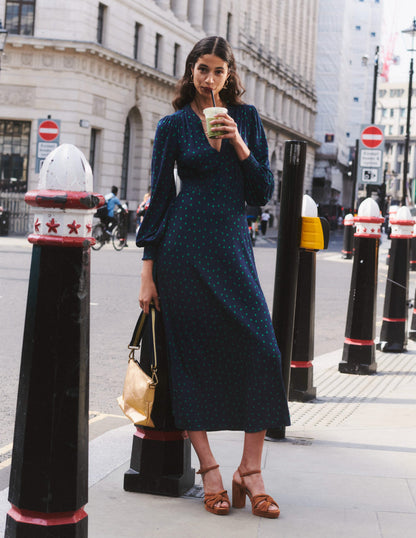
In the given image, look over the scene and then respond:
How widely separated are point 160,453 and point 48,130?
16134 mm

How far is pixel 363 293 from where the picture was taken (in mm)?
6875

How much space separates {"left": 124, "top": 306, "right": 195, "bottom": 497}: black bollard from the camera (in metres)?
3.58

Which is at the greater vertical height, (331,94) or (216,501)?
(331,94)

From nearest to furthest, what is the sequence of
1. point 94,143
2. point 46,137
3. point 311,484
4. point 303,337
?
1. point 311,484
2. point 303,337
3. point 46,137
4. point 94,143

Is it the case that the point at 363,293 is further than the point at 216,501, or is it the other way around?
the point at 363,293

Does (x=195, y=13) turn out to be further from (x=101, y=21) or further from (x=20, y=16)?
(x=20, y=16)

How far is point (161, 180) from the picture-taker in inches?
140

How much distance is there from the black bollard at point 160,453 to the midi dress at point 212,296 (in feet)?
0.26

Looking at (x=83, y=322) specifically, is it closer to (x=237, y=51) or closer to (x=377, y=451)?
(x=377, y=451)

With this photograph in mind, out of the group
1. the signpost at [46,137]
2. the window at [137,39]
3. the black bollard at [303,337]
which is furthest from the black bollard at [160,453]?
the window at [137,39]

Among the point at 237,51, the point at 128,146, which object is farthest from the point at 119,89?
the point at 237,51

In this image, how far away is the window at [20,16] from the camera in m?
30.4

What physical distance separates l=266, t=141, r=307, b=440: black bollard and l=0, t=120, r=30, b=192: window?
26.8m

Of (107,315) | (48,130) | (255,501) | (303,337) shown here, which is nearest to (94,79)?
(48,130)
